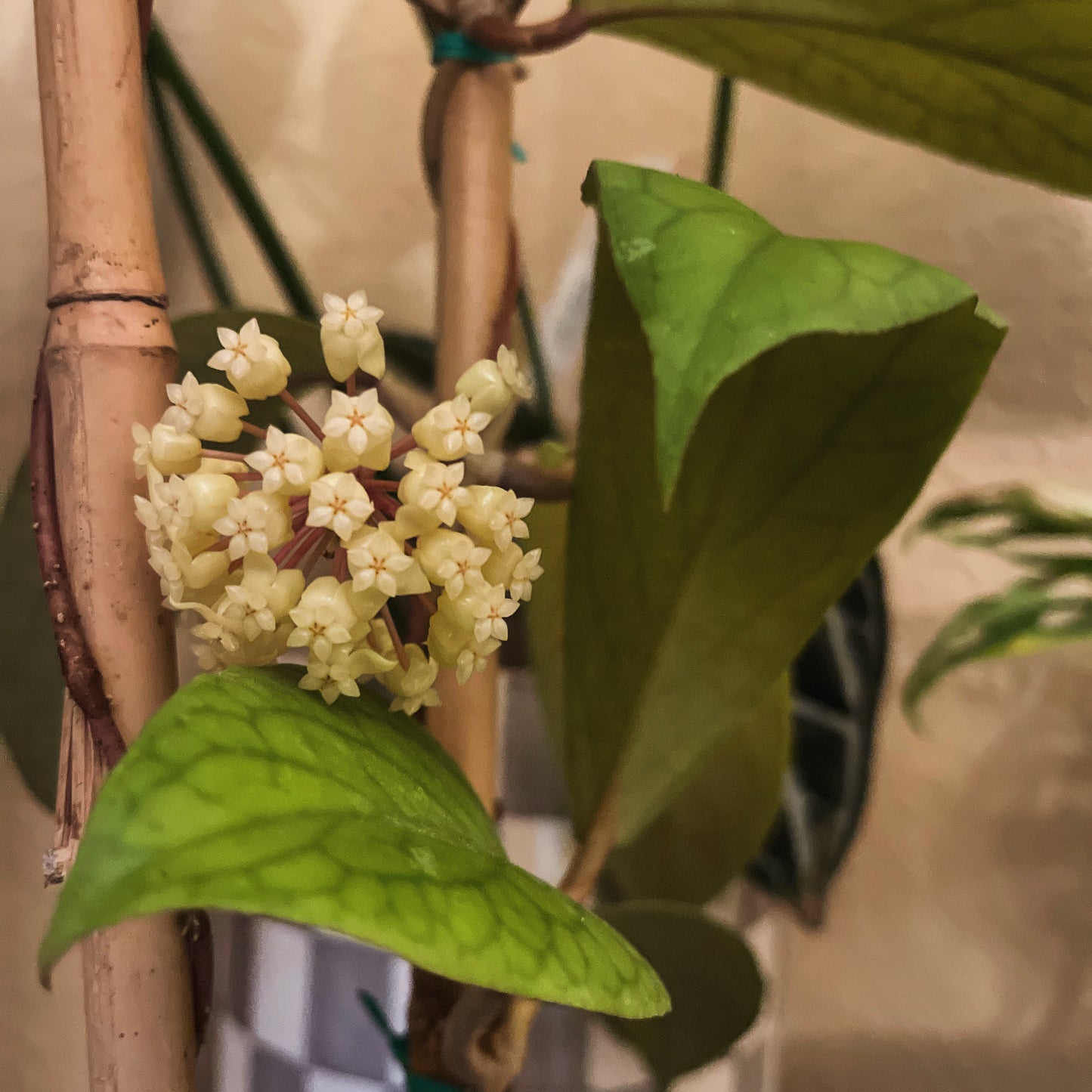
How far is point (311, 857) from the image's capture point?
135 millimetres

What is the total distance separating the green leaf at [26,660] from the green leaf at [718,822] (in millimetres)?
242

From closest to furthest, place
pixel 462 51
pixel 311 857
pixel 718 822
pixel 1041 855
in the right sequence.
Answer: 1. pixel 311 857
2. pixel 462 51
3. pixel 718 822
4. pixel 1041 855

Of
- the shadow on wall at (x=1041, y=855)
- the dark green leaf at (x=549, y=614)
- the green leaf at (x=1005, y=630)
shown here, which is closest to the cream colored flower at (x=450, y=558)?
the dark green leaf at (x=549, y=614)

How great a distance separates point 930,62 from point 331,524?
0.24 metres

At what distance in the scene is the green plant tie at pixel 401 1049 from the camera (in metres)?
0.25

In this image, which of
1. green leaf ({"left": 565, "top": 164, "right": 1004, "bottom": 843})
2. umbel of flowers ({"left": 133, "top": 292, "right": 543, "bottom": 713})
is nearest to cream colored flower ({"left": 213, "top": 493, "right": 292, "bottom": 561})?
umbel of flowers ({"left": 133, "top": 292, "right": 543, "bottom": 713})

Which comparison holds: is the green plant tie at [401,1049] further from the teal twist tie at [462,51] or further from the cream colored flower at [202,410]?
the teal twist tie at [462,51]

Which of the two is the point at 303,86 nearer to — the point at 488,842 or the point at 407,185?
the point at 407,185

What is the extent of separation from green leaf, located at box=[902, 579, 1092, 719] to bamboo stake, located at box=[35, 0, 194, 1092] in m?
0.38

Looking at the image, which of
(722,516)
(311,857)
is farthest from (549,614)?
(311,857)

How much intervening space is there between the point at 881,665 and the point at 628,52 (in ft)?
1.31

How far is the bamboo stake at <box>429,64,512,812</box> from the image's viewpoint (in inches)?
10.3

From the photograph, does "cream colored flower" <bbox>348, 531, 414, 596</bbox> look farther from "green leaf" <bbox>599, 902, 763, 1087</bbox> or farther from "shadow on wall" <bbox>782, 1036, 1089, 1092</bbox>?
"shadow on wall" <bbox>782, 1036, 1089, 1092</bbox>

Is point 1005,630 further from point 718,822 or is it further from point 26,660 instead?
point 26,660
